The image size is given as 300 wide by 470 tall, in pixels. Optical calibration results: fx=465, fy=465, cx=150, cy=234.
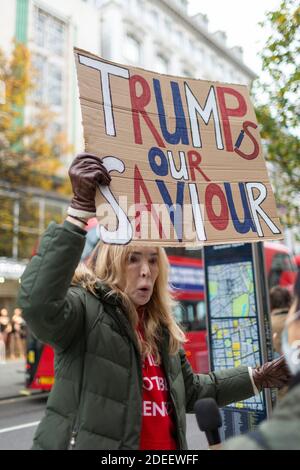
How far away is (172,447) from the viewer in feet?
5.57

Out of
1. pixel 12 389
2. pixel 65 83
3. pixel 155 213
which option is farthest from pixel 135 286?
pixel 65 83

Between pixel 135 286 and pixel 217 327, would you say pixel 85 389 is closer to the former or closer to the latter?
pixel 135 286

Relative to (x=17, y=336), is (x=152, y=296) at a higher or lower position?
higher

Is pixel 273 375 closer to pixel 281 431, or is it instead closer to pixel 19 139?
pixel 281 431

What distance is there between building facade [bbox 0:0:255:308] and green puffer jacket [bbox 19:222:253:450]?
13053mm

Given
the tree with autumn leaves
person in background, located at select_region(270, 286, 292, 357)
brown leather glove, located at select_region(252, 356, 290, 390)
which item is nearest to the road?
person in background, located at select_region(270, 286, 292, 357)

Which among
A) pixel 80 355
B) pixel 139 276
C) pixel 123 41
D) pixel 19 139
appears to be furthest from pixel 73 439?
pixel 123 41

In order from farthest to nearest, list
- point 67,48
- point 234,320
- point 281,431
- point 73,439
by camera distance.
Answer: point 67,48
point 234,320
point 73,439
point 281,431

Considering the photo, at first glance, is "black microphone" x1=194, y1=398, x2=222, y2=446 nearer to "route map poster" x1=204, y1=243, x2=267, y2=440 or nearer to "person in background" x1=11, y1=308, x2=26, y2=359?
"route map poster" x1=204, y1=243, x2=267, y2=440

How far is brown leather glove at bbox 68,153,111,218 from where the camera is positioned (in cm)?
155

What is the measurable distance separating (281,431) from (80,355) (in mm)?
953

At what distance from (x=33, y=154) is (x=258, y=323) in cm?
1374

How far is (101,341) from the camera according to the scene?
163cm

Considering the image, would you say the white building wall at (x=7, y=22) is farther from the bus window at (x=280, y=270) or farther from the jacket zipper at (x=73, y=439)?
the jacket zipper at (x=73, y=439)
